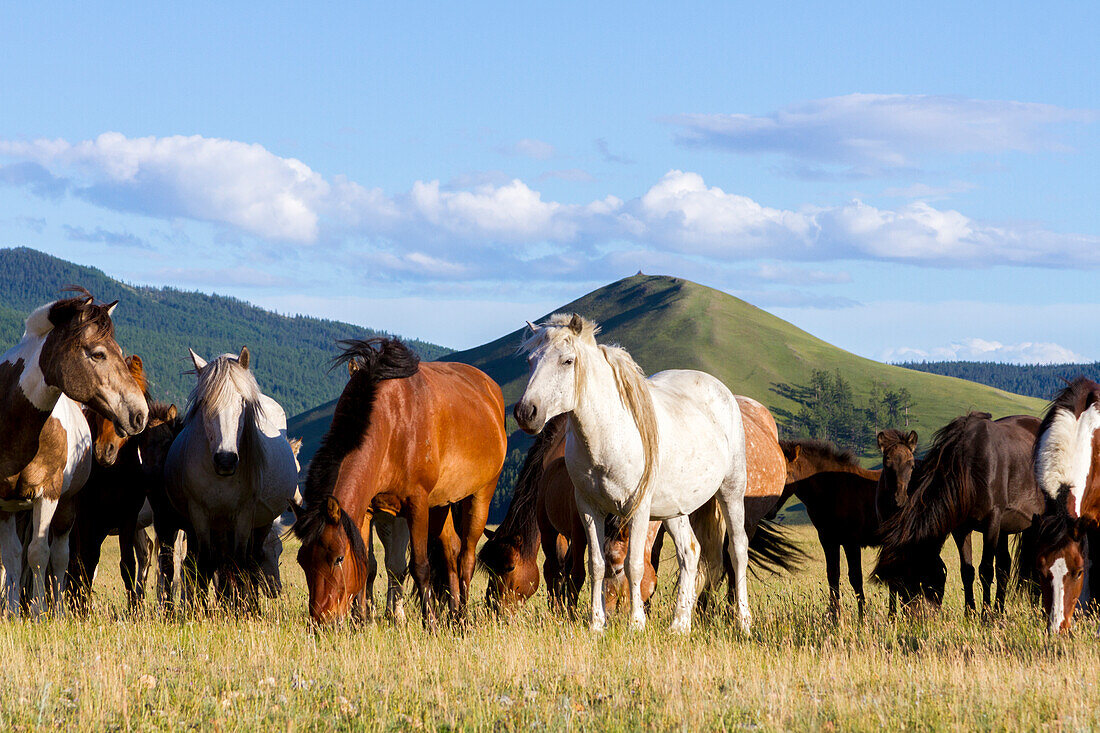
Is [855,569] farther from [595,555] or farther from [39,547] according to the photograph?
[39,547]

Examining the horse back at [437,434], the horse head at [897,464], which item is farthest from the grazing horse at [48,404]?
the horse head at [897,464]

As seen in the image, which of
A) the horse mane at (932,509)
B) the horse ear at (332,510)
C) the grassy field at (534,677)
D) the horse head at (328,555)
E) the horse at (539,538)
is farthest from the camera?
the horse mane at (932,509)

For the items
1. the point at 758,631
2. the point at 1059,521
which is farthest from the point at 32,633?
the point at 1059,521

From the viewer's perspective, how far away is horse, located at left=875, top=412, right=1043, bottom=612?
10477 millimetres

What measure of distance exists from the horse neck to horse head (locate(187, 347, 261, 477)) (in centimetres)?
327

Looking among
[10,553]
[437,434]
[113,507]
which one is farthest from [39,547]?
[437,434]

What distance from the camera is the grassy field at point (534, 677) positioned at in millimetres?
5500

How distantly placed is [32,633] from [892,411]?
127431 mm

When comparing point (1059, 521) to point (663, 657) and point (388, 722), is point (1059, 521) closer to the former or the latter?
point (663, 657)

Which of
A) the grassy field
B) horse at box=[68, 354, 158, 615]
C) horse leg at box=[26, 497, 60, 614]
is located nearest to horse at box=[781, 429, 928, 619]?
the grassy field

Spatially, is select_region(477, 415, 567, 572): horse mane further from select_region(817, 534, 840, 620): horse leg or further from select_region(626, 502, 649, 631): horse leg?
select_region(817, 534, 840, 620): horse leg

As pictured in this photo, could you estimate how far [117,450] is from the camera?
948cm

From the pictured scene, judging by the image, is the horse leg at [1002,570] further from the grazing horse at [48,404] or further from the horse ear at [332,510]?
the grazing horse at [48,404]

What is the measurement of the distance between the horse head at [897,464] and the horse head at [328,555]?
6.82 meters
